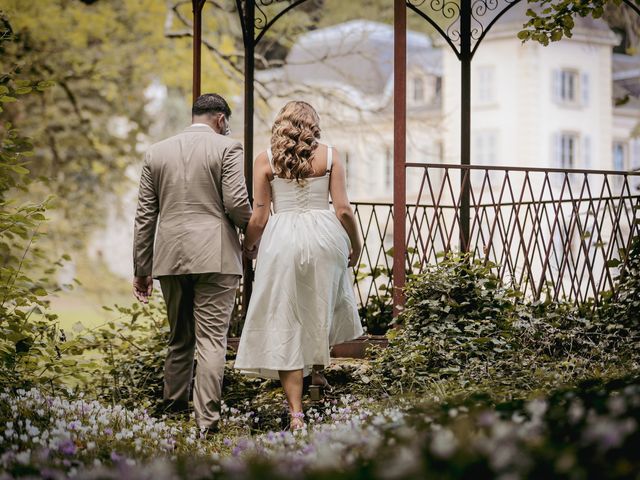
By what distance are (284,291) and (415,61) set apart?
2486 cm

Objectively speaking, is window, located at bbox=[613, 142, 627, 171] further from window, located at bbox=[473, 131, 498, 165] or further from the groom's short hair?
the groom's short hair

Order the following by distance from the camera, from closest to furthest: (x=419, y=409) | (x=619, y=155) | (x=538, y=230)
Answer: (x=419, y=409)
(x=538, y=230)
(x=619, y=155)

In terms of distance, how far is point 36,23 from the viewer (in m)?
13.5

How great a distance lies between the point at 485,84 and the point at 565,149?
4069mm

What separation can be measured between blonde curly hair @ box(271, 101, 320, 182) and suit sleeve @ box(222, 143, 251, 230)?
284 mm

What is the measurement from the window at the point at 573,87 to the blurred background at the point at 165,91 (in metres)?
0.71

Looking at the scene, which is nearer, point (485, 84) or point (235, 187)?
point (235, 187)

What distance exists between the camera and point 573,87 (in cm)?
3391

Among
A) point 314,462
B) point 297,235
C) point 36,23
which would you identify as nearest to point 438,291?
point 297,235

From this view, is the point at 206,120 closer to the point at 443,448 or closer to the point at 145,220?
the point at 145,220

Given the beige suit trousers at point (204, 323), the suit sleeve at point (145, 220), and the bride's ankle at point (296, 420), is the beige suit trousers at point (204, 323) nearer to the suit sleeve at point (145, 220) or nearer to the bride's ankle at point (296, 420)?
the suit sleeve at point (145, 220)

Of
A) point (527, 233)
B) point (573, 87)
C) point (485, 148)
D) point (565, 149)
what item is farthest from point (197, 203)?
point (573, 87)

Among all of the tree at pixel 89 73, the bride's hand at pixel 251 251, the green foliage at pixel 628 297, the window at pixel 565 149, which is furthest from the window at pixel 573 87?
the bride's hand at pixel 251 251

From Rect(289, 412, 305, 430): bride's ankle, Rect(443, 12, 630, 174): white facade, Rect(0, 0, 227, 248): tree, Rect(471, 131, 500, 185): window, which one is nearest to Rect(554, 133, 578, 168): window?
Rect(443, 12, 630, 174): white facade
